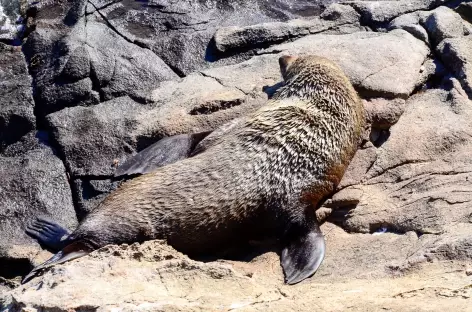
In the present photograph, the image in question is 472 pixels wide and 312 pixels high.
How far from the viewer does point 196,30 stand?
335 inches

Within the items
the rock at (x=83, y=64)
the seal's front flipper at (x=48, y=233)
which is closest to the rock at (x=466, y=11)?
the rock at (x=83, y=64)

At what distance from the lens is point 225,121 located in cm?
721

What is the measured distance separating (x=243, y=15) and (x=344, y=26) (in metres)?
1.15

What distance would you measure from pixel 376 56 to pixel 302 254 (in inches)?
106

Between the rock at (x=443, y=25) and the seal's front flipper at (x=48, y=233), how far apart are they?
165 inches

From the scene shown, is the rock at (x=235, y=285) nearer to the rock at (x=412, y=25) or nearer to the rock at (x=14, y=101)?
the rock at (x=14, y=101)

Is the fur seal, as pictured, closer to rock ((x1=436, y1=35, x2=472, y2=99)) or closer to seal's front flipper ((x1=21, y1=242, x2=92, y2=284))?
seal's front flipper ((x1=21, y1=242, x2=92, y2=284))

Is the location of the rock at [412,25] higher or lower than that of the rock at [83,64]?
lower

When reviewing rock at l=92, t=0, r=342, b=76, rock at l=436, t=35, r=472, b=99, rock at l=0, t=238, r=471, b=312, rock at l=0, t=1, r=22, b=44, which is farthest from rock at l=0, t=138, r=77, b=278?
rock at l=436, t=35, r=472, b=99

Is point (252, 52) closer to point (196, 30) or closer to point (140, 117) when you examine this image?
point (196, 30)

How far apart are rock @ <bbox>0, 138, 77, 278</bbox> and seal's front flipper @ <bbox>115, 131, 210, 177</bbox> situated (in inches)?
21.7

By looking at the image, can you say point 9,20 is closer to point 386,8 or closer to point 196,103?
point 196,103

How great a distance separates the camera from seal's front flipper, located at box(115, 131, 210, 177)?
265 inches

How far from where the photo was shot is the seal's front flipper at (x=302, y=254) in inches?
211
